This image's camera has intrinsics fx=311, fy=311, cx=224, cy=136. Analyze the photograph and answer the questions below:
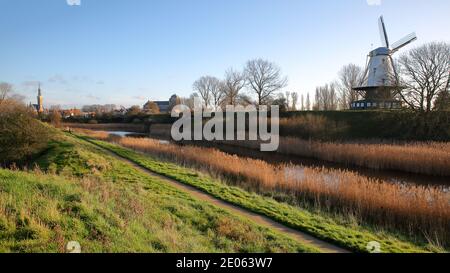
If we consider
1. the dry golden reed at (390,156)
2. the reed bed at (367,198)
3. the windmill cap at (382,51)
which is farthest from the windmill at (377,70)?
the reed bed at (367,198)

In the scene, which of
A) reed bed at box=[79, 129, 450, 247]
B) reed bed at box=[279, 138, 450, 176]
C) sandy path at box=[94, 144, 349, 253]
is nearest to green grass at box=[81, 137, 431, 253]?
sandy path at box=[94, 144, 349, 253]

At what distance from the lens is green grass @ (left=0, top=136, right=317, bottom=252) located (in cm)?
455

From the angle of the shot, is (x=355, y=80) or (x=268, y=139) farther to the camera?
(x=355, y=80)

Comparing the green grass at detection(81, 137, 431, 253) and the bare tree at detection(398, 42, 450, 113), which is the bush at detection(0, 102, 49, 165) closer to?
the green grass at detection(81, 137, 431, 253)

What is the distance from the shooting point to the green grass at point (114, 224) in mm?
4555

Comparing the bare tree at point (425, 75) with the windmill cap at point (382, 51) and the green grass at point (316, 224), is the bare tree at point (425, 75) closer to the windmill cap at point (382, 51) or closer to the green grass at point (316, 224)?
the windmill cap at point (382, 51)

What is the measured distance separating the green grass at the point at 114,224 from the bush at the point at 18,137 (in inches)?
422

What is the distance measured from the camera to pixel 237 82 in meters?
61.4

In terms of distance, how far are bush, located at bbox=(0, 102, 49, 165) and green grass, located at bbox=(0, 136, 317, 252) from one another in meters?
10.7

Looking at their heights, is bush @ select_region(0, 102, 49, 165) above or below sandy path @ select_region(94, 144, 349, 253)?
above

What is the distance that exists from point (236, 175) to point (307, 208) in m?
4.89

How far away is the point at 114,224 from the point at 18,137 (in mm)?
15058

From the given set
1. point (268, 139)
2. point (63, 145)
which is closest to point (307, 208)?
point (63, 145)
